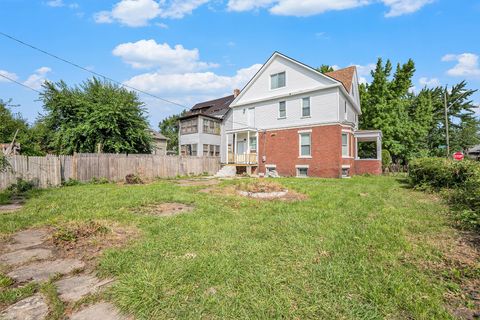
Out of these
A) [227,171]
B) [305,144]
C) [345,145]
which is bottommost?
[227,171]

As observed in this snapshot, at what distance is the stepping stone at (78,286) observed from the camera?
2713 millimetres

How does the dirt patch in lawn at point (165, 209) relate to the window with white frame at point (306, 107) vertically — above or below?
below

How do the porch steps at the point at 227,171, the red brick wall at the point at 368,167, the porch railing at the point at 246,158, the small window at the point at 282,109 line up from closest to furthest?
the red brick wall at the point at 368,167, the small window at the point at 282,109, the porch steps at the point at 227,171, the porch railing at the point at 246,158

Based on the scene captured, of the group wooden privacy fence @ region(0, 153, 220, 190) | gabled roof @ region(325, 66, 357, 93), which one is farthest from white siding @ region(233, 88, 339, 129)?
wooden privacy fence @ region(0, 153, 220, 190)

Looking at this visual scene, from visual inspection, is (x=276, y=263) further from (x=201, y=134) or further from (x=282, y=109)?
(x=201, y=134)

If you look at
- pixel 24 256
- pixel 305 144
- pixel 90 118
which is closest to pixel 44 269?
pixel 24 256

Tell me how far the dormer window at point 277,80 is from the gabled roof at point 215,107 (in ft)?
35.5

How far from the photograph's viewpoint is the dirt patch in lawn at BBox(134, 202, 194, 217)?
6.51 meters

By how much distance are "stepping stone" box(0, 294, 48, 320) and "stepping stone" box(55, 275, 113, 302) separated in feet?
0.61

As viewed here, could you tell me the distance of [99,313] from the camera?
2418mm

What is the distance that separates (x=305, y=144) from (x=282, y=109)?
3574 millimetres

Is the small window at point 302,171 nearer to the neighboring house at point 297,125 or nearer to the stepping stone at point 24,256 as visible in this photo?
the neighboring house at point 297,125

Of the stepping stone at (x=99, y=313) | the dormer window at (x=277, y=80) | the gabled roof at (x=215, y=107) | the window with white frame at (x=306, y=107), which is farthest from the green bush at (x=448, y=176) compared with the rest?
the gabled roof at (x=215, y=107)

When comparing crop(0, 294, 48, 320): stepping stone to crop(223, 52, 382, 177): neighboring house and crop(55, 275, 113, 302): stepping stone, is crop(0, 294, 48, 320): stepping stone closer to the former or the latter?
crop(55, 275, 113, 302): stepping stone
